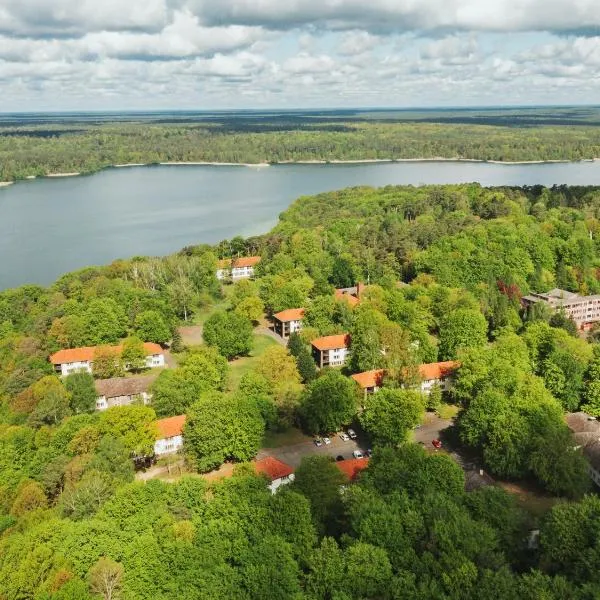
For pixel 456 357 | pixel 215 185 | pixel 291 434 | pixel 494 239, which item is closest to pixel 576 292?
pixel 494 239

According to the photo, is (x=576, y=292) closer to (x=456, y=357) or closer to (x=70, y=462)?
(x=456, y=357)

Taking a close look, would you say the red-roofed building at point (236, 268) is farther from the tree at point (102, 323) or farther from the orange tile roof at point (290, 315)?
the tree at point (102, 323)

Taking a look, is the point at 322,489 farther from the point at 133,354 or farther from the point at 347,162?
the point at 347,162

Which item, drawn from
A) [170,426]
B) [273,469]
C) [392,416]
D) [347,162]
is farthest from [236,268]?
[347,162]

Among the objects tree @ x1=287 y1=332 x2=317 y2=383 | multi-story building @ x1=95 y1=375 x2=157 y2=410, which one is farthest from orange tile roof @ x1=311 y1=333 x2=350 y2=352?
multi-story building @ x1=95 y1=375 x2=157 y2=410

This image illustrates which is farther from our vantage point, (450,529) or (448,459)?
(448,459)

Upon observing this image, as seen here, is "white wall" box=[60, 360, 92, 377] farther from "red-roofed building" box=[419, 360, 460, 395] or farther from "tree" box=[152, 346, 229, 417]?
"red-roofed building" box=[419, 360, 460, 395]
